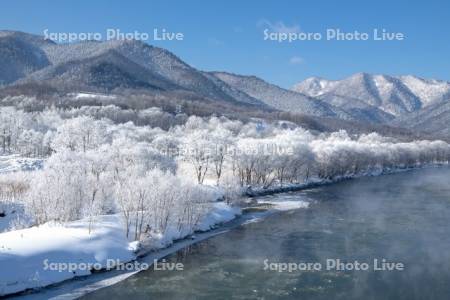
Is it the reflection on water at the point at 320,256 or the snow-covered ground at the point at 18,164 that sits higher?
the snow-covered ground at the point at 18,164

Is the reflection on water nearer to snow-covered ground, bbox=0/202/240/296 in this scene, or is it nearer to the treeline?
snow-covered ground, bbox=0/202/240/296

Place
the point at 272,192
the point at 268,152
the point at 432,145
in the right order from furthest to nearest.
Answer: the point at 432,145 < the point at 268,152 < the point at 272,192

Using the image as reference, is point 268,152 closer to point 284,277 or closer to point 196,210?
point 196,210

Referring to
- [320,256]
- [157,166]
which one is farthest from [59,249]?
[157,166]

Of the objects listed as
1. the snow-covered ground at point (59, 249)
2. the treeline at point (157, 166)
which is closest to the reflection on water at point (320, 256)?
the snow-covered ground at point (59, 249)

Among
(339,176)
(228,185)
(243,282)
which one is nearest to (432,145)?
(339,176)

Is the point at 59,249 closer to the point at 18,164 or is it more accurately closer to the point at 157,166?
the point at 157,166

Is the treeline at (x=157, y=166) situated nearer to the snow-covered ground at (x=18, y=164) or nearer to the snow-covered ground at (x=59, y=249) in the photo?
the snow-covered ground at (x=59, y=249)
